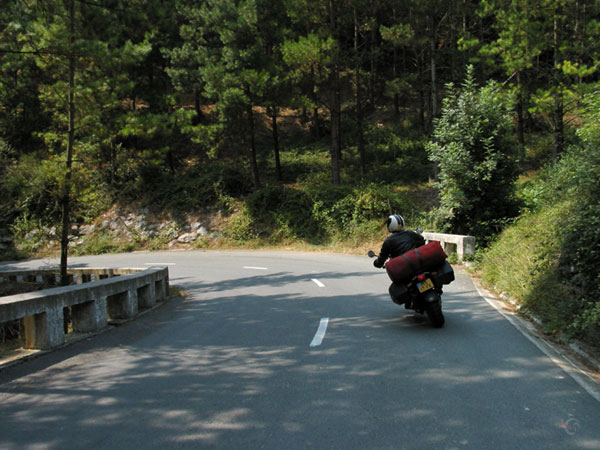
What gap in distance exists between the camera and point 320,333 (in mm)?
6914

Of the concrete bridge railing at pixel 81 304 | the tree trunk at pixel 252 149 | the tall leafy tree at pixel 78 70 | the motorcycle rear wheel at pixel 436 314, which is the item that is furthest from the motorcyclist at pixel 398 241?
the tree trunk at pixel 252 149

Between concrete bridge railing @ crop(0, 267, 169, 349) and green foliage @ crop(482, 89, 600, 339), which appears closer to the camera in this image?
concrete bridge railing @ crop(0, 267, 169, 349)

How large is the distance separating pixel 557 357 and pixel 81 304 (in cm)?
698

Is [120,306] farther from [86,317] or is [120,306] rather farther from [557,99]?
[557,99]

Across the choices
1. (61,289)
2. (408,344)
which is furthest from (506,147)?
(61,289)

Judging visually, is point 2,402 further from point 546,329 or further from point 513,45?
point 513,45

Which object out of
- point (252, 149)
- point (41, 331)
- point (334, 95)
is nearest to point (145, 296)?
point (41, 331)

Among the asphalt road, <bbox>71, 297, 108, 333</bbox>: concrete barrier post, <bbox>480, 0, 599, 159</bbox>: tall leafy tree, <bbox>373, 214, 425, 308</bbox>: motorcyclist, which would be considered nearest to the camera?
the asphalt road

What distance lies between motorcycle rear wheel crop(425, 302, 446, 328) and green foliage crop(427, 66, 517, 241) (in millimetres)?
9969

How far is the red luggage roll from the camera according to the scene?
6.93 meters

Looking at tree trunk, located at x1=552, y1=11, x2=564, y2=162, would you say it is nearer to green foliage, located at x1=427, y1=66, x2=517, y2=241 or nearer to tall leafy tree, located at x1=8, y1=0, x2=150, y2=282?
green foliage, located at x1=427, y1=66, x2=517, y2=241

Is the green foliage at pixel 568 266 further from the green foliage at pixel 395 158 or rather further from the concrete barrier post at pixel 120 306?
the green foliage at pixel 395 158

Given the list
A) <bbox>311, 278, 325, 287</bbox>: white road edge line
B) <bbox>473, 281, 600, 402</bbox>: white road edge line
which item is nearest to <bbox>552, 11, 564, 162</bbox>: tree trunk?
<bbox>311, 278, 325, 287</bbox>: white road edge line

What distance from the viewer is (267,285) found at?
12367mm
